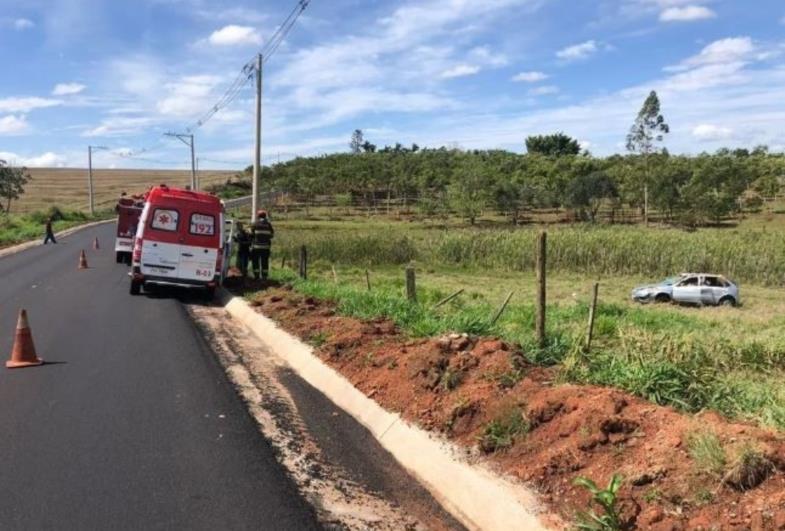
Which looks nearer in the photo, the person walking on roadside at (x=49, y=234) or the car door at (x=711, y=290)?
the car door at (x=711, y=290)

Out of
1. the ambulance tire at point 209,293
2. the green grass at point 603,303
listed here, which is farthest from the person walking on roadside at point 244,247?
the ambulance tire at point 209,293

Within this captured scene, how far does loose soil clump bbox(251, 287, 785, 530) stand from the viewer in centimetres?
393

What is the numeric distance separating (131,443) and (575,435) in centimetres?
354

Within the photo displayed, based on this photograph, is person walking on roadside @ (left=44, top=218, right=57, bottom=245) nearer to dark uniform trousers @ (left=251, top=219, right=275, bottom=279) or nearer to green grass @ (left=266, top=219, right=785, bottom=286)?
green grass @ (left=266, top=219, right=785, bottom=286)

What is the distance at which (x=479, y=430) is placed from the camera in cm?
573

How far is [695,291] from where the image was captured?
2553 centimetres

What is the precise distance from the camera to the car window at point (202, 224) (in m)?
15.8

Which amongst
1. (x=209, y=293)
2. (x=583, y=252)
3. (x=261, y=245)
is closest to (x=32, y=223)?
(x=583, y=252)

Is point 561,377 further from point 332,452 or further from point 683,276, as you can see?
point 683,276

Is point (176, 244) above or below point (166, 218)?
below

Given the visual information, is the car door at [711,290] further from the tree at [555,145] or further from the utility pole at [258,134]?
the tree at [555,145]

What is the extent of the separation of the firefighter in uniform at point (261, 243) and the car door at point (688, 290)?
1497cm

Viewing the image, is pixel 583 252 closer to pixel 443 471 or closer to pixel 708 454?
pixel 443 471

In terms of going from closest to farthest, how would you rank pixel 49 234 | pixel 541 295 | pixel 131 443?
pixel 131 443
pixel 541 295
pixel 49 234
